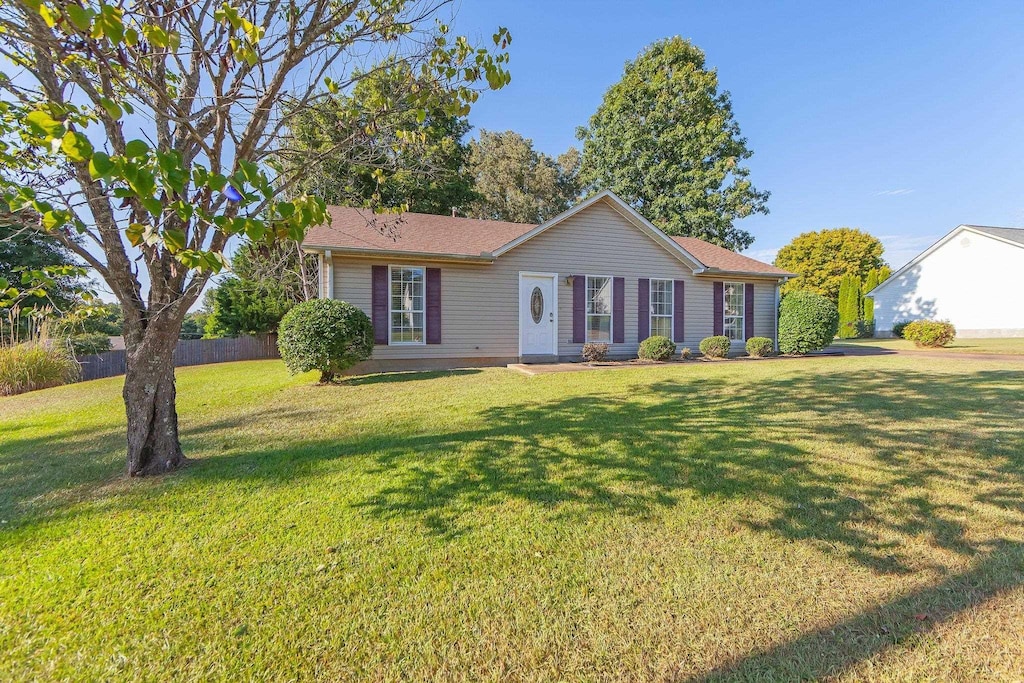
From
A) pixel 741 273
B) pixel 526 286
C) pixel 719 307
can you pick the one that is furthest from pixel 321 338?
pixel 741 273

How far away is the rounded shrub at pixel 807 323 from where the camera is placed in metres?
13.5

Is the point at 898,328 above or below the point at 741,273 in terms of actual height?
below

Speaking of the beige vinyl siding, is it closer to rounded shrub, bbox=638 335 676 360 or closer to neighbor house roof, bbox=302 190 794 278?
neighbor house roof, bbox=302 190 794 278

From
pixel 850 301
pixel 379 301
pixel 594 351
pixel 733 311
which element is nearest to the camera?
pixel 379 301

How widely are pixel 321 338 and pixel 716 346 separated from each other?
1083 cm

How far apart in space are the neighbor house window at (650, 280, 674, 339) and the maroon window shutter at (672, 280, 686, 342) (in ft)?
0.30

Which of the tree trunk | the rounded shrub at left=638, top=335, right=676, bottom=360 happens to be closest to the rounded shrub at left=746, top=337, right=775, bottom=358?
the rounded shrub at left=638, top=335, right=676, bottom=360

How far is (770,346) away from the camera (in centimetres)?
1362

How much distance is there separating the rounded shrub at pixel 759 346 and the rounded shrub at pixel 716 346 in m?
1.29

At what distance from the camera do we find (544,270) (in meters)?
12.0

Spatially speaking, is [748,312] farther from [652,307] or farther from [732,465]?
[732,465]

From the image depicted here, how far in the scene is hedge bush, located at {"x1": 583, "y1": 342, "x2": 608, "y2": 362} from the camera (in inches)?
450

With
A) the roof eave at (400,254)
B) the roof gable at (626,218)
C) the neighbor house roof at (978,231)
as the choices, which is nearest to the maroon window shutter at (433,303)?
the roof eave at (400,254)

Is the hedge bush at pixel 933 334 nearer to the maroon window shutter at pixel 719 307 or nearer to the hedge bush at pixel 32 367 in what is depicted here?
the maroon window shutter at pixel 719 307
